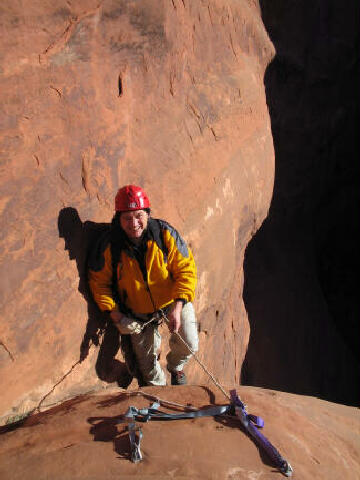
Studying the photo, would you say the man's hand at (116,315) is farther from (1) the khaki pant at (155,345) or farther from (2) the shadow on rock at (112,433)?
(2) the shadow on rock at (112,433)

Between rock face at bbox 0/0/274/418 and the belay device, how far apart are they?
0.95m

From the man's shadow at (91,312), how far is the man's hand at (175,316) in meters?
0.60

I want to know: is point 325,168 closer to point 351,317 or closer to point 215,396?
point 351,317

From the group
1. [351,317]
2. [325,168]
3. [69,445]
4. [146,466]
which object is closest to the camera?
[146,466]

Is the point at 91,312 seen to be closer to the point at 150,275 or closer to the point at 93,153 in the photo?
the point at 150,275

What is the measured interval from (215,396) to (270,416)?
15.2 inches

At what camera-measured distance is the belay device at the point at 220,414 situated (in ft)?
7.23

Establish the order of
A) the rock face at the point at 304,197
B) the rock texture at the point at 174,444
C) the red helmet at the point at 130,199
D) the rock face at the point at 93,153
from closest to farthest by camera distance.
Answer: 1. the rock texture at the point at 174,444
2. the rock face at the point at 93,153
3. the red helmet at the point at 130,199
4. the rock face at the point at 304,197

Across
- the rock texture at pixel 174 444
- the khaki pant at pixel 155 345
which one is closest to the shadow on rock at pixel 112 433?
the rock texture at pixel 174 444

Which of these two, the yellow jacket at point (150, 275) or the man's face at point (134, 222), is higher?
the man's face at point (134, 222)

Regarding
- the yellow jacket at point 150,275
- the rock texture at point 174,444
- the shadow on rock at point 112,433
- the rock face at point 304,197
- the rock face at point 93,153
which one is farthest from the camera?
the rock face at point 304,197

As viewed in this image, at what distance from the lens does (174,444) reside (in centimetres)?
231

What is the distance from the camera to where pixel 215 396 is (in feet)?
9.50

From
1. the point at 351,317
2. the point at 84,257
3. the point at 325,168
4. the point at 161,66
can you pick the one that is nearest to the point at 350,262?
the point at 351,317
